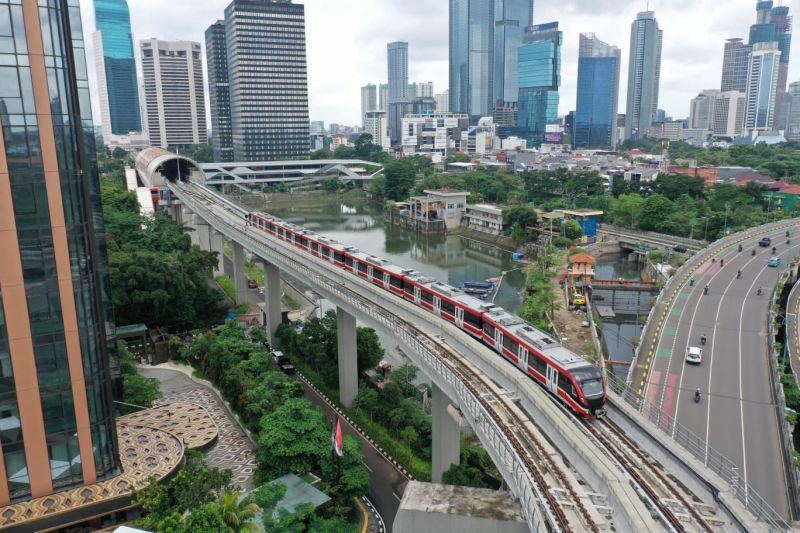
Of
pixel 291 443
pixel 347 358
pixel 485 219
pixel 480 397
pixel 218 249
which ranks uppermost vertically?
pixel 480 397

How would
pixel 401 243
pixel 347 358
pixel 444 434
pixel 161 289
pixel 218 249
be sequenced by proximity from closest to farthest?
pixel 444 434 < pixel 347 358 < pixel 161 289 < pixel 218 249 < pixel 401 243

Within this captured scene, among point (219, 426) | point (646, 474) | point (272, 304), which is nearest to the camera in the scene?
point (646, 474)

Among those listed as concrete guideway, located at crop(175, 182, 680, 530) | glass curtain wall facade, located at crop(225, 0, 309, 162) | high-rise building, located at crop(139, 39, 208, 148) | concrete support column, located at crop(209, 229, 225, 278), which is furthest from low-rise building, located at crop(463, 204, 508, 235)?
high-rise building, located at crop(139, 39, 208, 148)

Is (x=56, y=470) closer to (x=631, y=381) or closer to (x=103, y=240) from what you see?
(x=103, y=240)

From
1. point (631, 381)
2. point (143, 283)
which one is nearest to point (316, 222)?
point (143, 283)

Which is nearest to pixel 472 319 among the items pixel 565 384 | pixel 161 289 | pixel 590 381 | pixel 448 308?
pixel 448 308

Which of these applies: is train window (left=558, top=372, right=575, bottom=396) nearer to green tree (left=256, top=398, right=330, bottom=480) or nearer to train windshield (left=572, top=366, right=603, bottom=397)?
train windshield (left=572, top=366, right=603, bottom=397)

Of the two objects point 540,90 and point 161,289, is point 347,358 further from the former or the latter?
point 540,90
